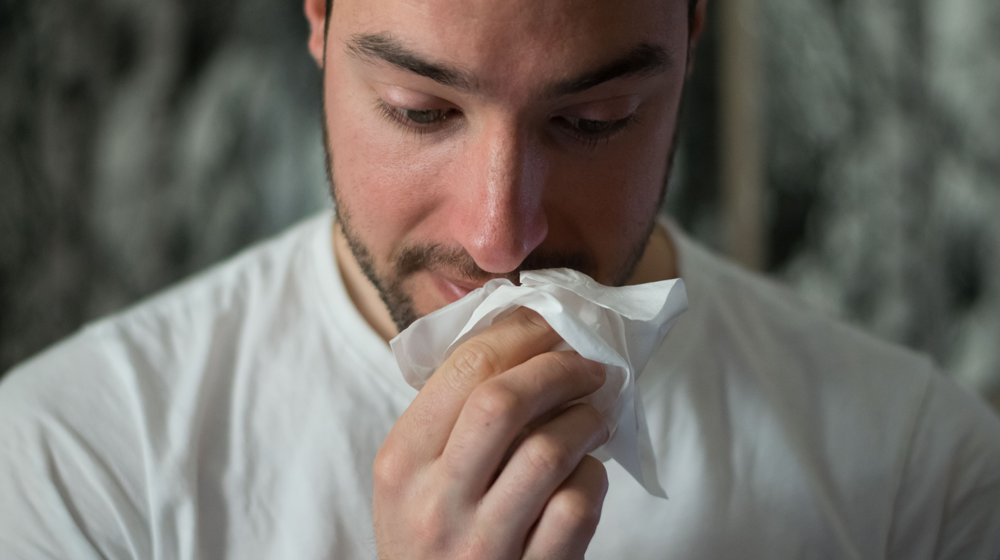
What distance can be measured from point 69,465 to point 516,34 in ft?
2.26

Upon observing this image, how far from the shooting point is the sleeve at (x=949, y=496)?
898mm

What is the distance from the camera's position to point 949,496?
0.91 m

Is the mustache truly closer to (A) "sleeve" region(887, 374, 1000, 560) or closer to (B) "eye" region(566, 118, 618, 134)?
(B) "eye" region(566, 118, 618, 134)

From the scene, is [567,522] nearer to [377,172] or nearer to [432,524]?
[432,524]

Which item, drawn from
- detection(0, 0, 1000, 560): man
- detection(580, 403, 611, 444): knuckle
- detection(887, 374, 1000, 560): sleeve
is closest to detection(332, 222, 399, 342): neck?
detection(0, 0, 1000, 560): man

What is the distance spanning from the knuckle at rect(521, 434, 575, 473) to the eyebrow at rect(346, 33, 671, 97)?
1.04 ft

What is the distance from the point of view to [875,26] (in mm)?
1453

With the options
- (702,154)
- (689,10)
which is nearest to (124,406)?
(689,10)

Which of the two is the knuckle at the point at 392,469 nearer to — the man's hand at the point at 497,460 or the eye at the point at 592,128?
the man's hand at the point at 497,460

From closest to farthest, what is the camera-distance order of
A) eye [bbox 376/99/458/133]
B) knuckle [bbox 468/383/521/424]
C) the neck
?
1. knuckle [bbox 468/383/521/424]
2. eye [bbox 376/99/458/133]
3. the neck

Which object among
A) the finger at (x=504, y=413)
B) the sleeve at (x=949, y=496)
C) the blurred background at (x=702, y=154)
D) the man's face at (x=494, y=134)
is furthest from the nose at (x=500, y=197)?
the blurred background at (x=702, y=154)

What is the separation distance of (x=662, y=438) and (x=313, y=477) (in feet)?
1.43

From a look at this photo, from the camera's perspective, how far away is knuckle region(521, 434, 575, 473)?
0.59 m

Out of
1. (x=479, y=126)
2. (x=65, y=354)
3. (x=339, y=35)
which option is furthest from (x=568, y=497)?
(x=65, y=354)
